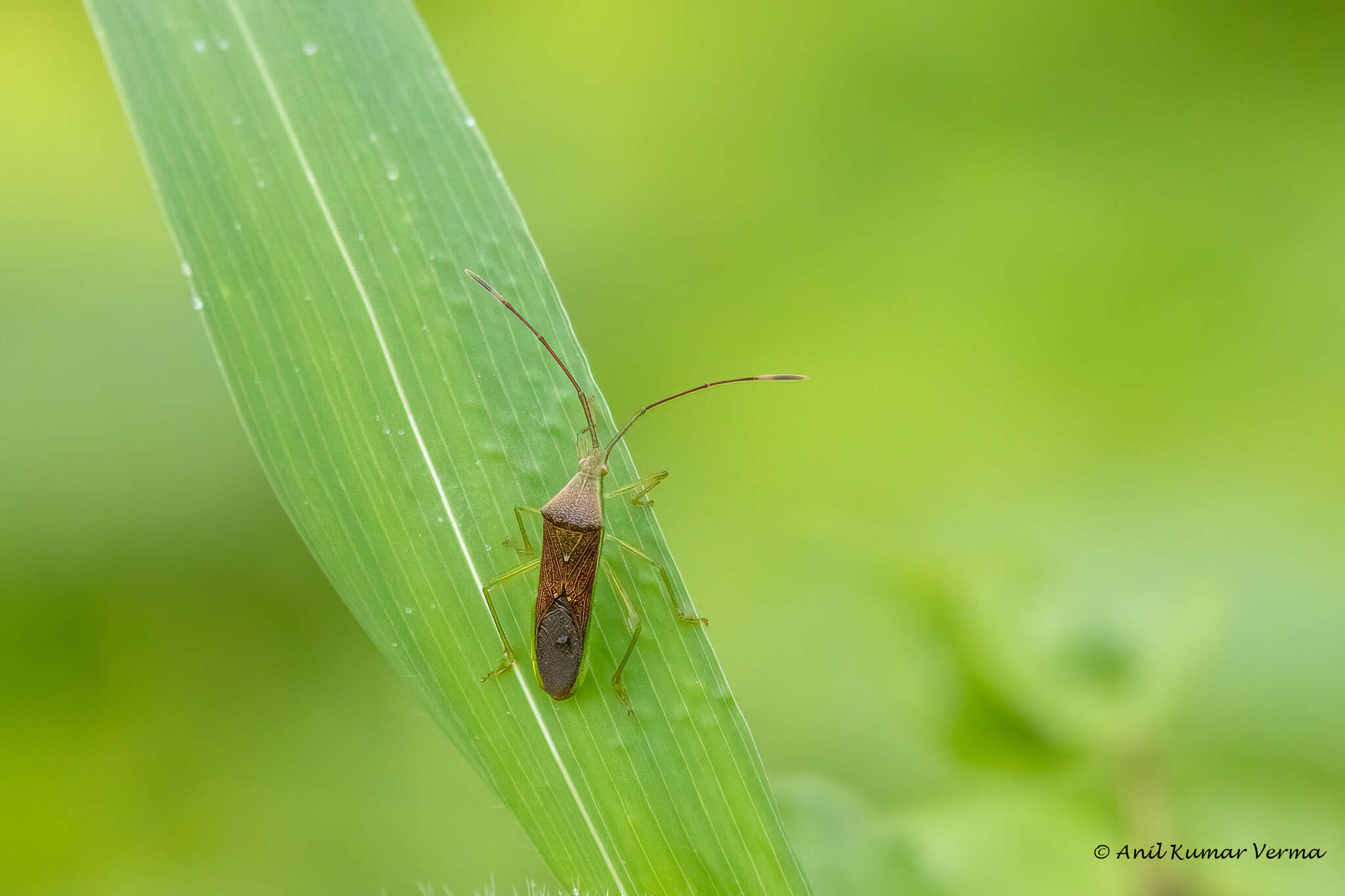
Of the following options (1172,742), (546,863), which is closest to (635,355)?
(546,863)

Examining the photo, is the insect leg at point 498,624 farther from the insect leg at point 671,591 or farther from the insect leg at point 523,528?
the insect leg at point 671,591

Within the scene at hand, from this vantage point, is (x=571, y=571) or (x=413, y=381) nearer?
(x=413, y=381)

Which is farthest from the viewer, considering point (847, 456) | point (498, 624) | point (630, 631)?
point (847, 456)

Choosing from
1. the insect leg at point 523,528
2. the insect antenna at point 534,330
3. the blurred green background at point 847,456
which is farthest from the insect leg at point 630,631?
the blurred green background at point 847,456

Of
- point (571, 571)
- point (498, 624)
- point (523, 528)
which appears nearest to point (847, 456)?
point (571, 571)

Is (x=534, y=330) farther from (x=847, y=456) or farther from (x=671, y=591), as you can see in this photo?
(x=847, y=456)

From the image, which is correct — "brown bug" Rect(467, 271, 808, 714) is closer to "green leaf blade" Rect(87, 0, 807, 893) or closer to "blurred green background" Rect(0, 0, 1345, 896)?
"green leaf blade" Rect(87, 0, 807, 893)
